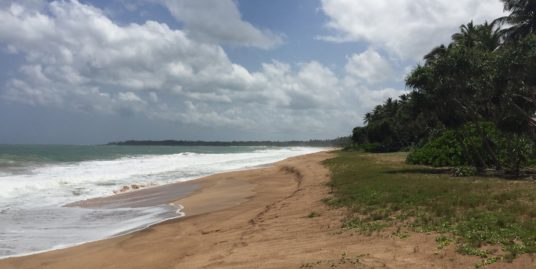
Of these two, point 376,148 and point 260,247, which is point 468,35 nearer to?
point 376,148

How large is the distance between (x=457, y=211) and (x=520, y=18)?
96.5ft

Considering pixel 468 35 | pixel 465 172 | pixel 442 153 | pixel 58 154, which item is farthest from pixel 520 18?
pixel 58 154

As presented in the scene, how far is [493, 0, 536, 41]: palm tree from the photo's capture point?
33.0 metres

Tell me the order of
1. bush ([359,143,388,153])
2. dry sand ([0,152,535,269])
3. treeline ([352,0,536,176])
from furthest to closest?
1. bush ([359,143,388,153])
2. treeline ([352,0,536,176])
3. dry sand ([0,152,535,269])

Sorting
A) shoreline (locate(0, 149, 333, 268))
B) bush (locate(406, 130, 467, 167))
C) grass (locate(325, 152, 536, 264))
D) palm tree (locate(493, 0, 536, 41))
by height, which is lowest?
shoreline (locate(0, 149, 333, 268))

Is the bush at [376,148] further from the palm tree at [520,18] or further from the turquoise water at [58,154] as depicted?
the turquoise water at [58,154]

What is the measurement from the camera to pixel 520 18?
3372cm

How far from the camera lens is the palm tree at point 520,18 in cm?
3297

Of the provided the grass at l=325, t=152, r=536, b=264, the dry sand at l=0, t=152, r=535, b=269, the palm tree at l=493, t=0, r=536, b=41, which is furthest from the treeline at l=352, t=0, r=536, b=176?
the palm tree at l=493, t=0, r=536, b=41

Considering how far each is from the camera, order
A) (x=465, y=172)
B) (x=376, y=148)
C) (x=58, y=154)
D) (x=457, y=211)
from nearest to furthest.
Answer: (x=457, y=211) → (x=465, y=172) → (x=376, y=148) → (x=58, y=154)

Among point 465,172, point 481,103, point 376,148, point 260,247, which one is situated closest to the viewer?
point 260,247

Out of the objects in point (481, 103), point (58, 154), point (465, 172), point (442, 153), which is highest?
point (481, 103)

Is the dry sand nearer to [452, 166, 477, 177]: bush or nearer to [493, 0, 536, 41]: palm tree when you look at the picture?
[452, 166, 477, 177]: bush

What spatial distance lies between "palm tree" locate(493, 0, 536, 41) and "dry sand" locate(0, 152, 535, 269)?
2654cm
